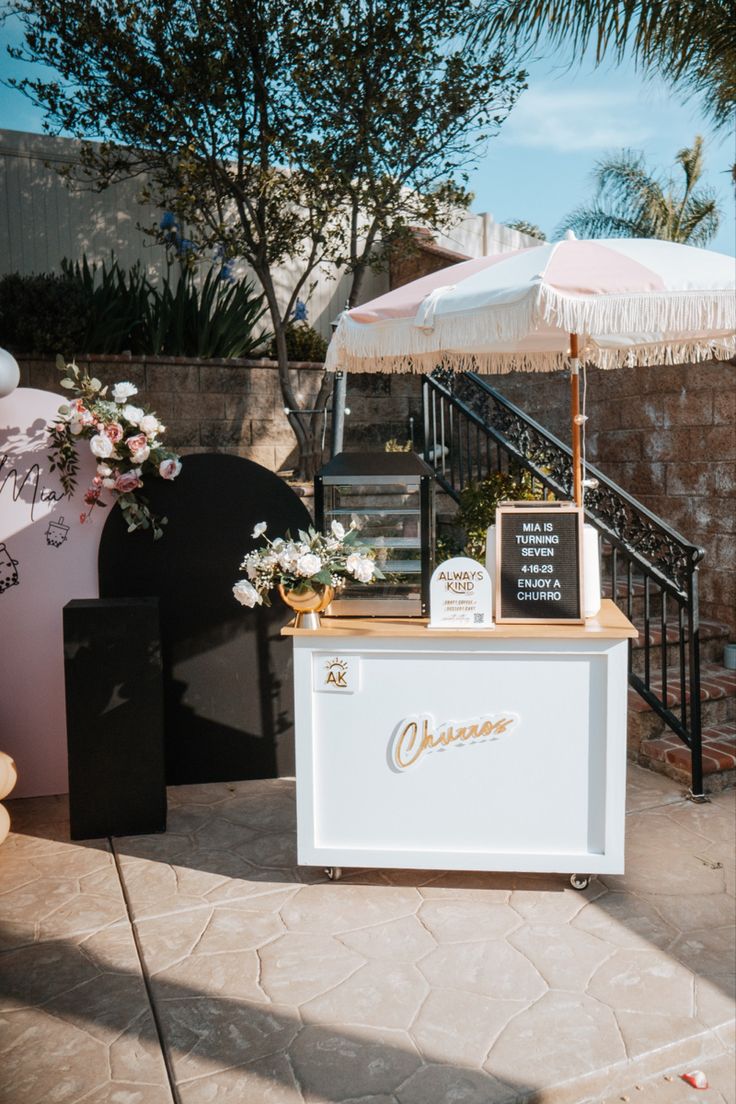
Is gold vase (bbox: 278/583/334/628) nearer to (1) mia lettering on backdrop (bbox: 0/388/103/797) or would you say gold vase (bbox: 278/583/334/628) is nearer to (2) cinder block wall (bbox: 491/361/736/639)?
(1) mia lettering on backdrop (bbox: 0/388/103/797)

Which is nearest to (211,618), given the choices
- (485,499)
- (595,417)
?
(485,499)

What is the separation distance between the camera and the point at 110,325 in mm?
7316

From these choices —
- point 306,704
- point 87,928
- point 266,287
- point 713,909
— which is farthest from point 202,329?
point 713,909

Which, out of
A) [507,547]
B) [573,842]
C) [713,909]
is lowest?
[713,909]

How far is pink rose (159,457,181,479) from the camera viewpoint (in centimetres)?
435

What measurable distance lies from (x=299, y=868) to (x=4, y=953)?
1171 millimetres

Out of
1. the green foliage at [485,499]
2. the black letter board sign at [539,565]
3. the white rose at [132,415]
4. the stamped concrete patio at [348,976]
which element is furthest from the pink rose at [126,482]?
the green foliage at [485,499]

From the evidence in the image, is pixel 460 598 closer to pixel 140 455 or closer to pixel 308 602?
pixel 308 602

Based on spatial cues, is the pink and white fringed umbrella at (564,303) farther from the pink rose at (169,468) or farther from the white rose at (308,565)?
the pink rose at (169,468)

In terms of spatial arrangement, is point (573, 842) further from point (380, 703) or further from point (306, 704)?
point (306, 704)

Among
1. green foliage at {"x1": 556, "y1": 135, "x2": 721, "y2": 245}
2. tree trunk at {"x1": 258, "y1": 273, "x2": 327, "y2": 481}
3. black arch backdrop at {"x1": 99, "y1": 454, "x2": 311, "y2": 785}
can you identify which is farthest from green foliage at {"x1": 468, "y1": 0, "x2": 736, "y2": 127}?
green foliage at {"x1": 556, "y1": 135, "x2": 721, "y2": 245}

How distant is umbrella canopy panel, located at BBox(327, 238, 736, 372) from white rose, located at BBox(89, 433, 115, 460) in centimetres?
116

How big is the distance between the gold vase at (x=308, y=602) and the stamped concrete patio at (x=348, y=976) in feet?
3.58

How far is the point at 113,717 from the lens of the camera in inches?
150
